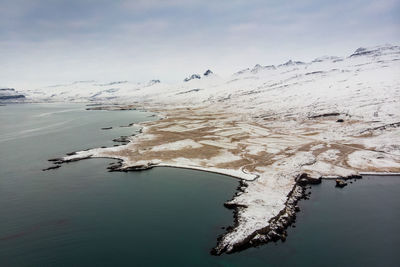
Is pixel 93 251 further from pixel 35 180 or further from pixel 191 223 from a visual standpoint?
pixel 35 180

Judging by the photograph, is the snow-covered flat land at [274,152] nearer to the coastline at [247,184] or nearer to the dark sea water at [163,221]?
the coastline at [247,184]

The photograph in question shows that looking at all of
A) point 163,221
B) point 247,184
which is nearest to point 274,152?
point 247,184

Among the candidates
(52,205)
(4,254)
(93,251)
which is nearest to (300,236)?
(93,251)

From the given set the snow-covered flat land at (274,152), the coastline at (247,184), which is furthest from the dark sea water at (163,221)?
the snow-covered flat land at (274,152)

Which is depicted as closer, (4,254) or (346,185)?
(4,254)

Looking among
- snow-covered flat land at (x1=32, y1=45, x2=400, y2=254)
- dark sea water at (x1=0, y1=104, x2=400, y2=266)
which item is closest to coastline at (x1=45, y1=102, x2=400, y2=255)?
snow-covered flat land at (x1=32, y1=45, x2=400, y2=254)

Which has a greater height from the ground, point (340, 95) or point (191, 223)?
point (340, 95)

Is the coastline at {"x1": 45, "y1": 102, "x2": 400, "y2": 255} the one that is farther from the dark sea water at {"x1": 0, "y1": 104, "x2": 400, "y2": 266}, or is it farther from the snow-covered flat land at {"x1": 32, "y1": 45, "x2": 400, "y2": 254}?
the dark sea water at {"x1": 0, "y1": 104, "x2": 400, "y2": 266}

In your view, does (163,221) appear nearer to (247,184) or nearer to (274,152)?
(247,184)
